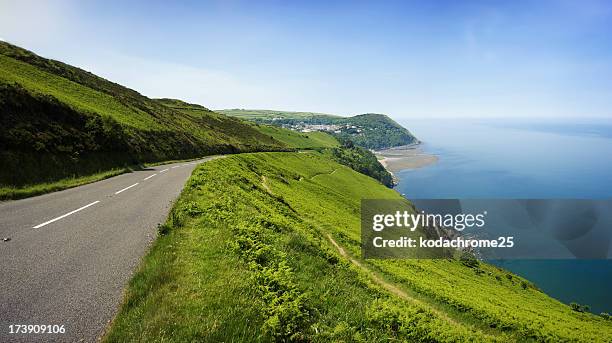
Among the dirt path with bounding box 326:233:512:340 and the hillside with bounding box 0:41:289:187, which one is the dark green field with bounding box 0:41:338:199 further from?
the dirt path with bounding box 326:233:512:340

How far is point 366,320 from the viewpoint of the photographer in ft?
37.5

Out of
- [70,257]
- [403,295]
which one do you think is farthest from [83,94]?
[403,295]

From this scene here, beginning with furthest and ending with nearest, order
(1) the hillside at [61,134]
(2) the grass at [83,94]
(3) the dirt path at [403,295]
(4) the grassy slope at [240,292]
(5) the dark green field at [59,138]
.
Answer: (2) the grass at [83,94] < (1) the hillside at [61,134] < (5) the dark green field at [59,138] < (3) the dirt path at [403,295] < (4) the grassy slope at [240,292]

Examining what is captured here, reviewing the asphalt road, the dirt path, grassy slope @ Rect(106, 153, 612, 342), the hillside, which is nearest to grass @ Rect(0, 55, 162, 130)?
the hillside

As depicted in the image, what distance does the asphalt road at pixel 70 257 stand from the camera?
7941mm

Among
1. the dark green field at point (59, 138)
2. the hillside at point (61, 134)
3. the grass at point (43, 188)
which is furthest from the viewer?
the hillside at point (61, 134)

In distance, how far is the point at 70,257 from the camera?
11.4 m

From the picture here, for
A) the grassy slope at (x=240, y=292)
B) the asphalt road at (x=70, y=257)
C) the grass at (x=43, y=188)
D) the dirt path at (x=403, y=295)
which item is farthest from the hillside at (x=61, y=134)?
the dirt path at (x=403, y=295)

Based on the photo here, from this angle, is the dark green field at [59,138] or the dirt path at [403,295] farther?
the dark green field at [59,138]

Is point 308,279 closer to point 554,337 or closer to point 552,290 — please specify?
point 554,337

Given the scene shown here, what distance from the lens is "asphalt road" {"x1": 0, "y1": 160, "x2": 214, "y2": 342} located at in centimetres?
794

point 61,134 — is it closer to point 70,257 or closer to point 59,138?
point 59,138

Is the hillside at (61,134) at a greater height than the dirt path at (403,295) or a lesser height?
greater

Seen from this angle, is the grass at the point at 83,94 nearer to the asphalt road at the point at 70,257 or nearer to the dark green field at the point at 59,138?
the dark green field at the point at 59,138
